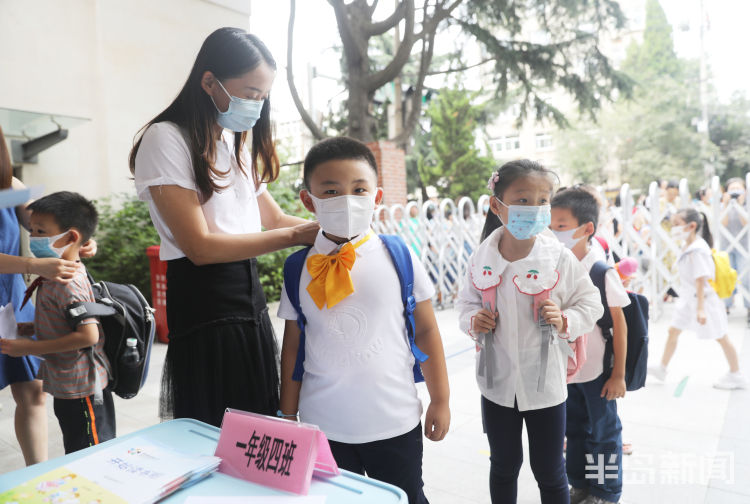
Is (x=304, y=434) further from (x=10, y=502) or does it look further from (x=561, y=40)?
(x=561, y=40)

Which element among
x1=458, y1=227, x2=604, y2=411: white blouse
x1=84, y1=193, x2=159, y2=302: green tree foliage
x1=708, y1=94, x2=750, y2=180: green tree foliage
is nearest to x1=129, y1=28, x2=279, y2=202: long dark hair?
x1=458, y1=227, x2=604, y2=411: white blouse

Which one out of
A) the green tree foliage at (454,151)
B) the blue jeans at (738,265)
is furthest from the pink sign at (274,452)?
the green tree foliage at (454,151)

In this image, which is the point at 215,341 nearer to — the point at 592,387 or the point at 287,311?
the point at 287,311

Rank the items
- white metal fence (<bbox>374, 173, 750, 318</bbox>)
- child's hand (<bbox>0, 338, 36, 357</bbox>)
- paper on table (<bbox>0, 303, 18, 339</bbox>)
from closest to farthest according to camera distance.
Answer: child's hand (<bbox>0, 338, 36, 357</bbox>)
paper on table (<bbox>0, 303, 18, 339</bbox>)
white metal fence (<bbox>374, 173, 750, 318</bbox>)

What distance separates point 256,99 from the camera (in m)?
1.43

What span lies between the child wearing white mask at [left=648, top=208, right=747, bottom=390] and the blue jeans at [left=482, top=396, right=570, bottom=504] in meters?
2.51

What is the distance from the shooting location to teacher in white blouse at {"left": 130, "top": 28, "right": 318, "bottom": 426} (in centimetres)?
129

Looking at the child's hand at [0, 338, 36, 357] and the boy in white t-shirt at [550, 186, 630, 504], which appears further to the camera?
the boy in white t-shirt at [550, 186, 630, 504]

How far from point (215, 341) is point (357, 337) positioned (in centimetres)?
37

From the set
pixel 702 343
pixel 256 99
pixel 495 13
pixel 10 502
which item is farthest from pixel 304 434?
pixel 495 13

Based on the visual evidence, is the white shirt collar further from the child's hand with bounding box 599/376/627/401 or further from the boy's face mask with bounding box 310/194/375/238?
the child's hand with bounding box 599/376/627/401

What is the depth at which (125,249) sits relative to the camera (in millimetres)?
5977

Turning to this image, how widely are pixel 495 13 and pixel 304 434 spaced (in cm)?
999

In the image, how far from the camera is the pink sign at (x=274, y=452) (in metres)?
0.87
